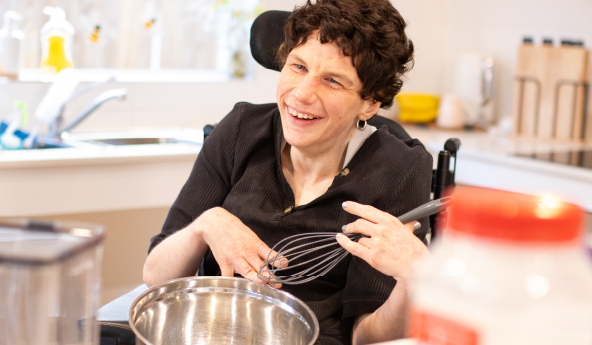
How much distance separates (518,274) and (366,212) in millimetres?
567

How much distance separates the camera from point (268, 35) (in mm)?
1561

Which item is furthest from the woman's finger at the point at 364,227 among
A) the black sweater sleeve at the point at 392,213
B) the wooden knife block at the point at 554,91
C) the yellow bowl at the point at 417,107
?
the yellow bowl at the point at 417,107

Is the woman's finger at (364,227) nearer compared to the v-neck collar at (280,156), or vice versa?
the woman's finger at (364,227)

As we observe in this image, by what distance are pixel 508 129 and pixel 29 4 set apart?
91.2 inches

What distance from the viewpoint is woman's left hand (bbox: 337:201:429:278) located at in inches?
38.6

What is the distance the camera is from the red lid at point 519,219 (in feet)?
1.36

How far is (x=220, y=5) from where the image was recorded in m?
3.11

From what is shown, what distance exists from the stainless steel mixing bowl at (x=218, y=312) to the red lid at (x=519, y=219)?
1.62 ft

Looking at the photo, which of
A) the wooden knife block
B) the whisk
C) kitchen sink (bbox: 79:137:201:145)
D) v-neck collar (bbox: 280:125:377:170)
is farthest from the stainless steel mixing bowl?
the wooden knife block

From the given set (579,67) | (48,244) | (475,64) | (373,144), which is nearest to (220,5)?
(475,64)

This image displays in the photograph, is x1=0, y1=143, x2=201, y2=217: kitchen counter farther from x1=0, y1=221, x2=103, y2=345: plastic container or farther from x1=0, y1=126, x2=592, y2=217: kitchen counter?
x1=0, y1=221, x2=103, y2=345: plastic container

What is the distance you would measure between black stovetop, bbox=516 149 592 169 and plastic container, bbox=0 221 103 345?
1.98m

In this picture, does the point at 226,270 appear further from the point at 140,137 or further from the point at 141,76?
the point at 141,76

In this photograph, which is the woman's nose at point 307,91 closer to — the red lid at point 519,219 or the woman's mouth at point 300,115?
the woman's mouth at point 300,115
